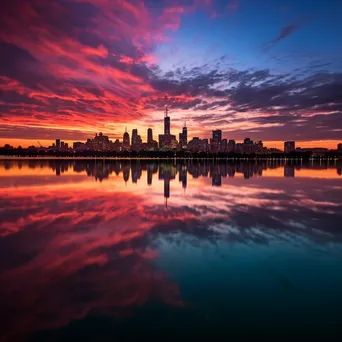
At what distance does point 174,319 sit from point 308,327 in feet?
8.70

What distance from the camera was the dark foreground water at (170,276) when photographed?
586 centimetres

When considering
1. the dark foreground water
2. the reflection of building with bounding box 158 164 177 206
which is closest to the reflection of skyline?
the reflection of building with bounding box 158 164 177 206

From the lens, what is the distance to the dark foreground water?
586 centimetres

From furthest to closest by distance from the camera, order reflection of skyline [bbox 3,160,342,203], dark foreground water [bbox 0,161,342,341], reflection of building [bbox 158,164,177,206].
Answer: reflection of skyline [bbox 3,160,342,203], reflection of building [bbox 158,164,177,206], dark foreground water [bbox 0,161,342,341]

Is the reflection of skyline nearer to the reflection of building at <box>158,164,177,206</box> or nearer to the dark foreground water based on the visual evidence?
the reflection of building at <box>158,164,177,206</box>

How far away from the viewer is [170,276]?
812 centimetres

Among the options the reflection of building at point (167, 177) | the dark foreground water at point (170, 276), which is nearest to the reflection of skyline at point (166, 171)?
the reflection of building at point (167, 177)

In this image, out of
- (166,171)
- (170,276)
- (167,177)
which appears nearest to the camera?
(170,276)

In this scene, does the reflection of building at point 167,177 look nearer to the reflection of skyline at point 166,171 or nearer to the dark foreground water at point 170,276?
the reflection of skyline at point 166,171

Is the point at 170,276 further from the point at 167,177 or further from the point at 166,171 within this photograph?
the point at 166,171

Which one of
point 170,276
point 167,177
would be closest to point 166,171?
point 167,177

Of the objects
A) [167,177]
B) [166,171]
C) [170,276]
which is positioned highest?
[170,276]

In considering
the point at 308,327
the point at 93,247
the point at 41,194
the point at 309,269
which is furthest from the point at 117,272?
the point at 41,194

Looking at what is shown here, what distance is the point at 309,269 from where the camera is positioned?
8.72 m
